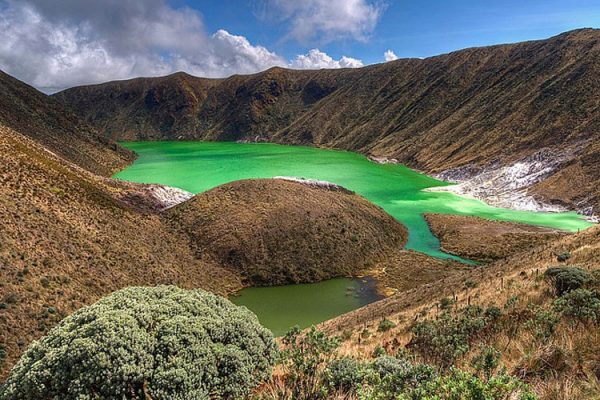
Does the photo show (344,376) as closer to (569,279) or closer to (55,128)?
(569,279)

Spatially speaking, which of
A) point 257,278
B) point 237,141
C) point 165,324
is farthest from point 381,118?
point 165,324

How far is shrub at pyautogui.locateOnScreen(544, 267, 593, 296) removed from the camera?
544 inches

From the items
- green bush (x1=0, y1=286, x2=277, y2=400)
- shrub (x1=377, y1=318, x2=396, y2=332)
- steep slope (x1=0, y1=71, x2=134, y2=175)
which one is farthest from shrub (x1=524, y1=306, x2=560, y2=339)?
steep slope (x1=0, y1=71, x2=134, y2=175)

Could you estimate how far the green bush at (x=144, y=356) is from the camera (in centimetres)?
840

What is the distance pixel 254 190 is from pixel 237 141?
150975 millimetres

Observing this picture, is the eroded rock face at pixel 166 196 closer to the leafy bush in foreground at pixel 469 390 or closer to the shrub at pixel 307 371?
the shrub at pixel 307 371

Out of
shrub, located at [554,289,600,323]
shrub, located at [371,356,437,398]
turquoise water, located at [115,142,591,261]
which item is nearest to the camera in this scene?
shrub, located at [371,356,437,398]

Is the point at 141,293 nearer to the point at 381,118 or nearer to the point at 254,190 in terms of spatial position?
the point at 254,190

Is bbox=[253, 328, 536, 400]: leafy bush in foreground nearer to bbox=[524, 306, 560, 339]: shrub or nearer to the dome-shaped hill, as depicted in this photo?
bbox=[524, 306, 560, 339]: shrub

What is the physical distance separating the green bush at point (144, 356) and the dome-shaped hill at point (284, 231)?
2475cm

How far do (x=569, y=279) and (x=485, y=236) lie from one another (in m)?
33.4

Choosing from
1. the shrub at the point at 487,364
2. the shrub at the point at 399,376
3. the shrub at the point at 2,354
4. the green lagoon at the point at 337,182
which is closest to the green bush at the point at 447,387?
the shrub at the point at 399,376

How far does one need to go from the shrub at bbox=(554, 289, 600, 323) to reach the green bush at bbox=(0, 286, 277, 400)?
758cm

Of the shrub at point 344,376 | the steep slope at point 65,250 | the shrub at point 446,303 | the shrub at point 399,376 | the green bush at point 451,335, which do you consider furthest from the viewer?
the steep slope at point 65,250
